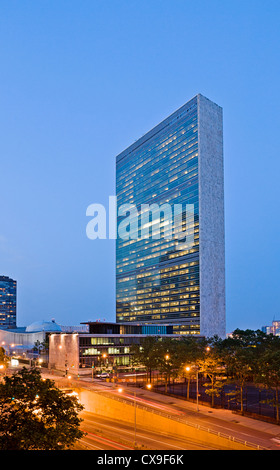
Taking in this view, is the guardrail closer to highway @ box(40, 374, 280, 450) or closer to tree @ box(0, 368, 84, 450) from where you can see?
highway @ box(40, 374, 280, 450)

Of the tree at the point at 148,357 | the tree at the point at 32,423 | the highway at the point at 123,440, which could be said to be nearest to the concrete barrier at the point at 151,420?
the highway at the point at 123,440

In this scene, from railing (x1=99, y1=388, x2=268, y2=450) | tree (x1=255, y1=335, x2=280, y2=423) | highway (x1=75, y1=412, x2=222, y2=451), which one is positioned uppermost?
tree (x1=255, y1=335, x2=280, y2=423)

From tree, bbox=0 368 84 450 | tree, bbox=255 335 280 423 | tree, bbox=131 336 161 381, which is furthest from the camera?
tree, bbox=131 336 161 381

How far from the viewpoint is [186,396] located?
78812mm

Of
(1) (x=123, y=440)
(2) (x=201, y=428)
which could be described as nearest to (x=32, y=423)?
(1) (x=123, y=440)

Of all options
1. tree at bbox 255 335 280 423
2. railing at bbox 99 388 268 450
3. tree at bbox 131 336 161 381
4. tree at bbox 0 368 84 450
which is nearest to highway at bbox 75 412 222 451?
railing at bbox 99 388 268 450

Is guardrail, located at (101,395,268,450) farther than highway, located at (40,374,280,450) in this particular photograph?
No

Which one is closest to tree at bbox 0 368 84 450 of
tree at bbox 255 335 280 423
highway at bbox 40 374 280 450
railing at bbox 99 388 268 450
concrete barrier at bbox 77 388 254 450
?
highway at bbox 40 374 280 450

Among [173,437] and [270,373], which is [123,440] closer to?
[173,437]

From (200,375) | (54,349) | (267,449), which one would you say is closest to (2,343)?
(54,349)

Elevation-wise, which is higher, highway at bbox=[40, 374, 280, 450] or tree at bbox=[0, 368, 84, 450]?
tree at bbox=[0, 368, 84, 450]

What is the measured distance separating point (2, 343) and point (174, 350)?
133 meters

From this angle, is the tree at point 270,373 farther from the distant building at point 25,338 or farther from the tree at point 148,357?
the distant building at point 25,338

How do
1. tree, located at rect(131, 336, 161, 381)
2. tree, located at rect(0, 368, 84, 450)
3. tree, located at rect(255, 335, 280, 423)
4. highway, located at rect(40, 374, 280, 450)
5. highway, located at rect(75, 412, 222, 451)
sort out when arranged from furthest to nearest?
tree, located at rect(131, 336, 161, 381) → tree, located at rect(255, 335, 280, 423) → highway, located at rect(75, 412, 222, 451) → highway, located at rect(40, 374, 280, 450) → tree, located at rect(0, 368, 84, 450)
